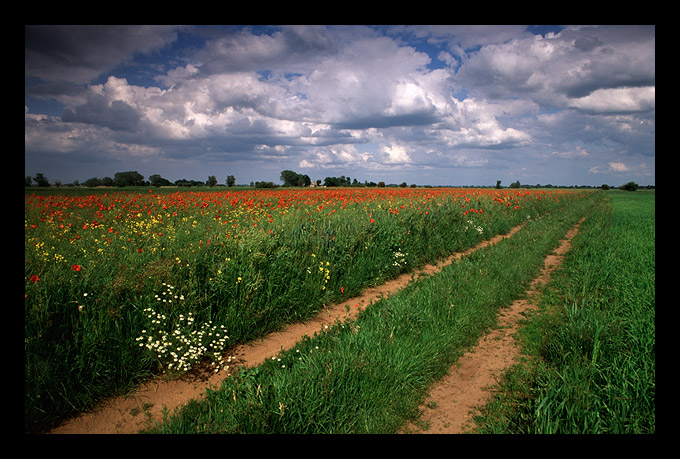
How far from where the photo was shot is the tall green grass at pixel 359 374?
257 centimetres

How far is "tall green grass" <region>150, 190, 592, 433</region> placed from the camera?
2.57m

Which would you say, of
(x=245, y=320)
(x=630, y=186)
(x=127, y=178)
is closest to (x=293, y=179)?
(x=127, y=178)

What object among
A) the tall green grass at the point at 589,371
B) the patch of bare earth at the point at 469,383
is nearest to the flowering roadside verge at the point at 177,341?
the patch of bare earth at the point at 469,383

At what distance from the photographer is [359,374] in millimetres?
3070

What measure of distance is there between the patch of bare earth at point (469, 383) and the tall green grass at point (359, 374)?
0.37 feet

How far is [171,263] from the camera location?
4.41 metres

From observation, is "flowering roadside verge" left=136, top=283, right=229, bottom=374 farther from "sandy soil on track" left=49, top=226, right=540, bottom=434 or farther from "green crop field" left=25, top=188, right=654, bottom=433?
"sandy soil on track" left=49, top=226, right=540, bottom=434

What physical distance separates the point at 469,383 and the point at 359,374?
1399 millimetres

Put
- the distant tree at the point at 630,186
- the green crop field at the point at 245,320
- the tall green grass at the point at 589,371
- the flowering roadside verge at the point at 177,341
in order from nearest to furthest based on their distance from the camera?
the tall green grass at the point at 589,371
the green crop field at the point at 245,320
the flowering roadside verge at the point at 177,341
the distant tree at the point at 630,186

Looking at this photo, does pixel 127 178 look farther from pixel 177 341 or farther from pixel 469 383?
pixel 469 383

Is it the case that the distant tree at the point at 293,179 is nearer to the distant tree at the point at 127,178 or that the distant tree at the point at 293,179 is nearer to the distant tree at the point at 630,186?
the distant tree at the point at 127,178

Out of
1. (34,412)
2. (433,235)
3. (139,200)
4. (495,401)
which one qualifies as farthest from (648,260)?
(139,200)
